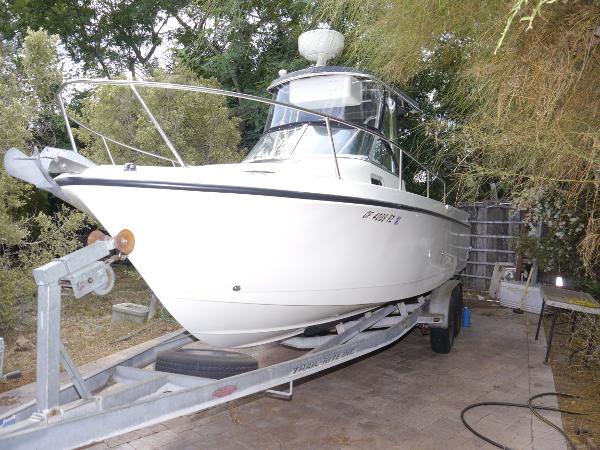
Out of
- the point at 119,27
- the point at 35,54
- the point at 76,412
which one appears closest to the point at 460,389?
the point at 76,412

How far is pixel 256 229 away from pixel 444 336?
270cm

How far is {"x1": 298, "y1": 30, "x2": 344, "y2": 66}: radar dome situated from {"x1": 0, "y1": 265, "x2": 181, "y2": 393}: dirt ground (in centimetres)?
331

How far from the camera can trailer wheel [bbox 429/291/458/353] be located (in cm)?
447

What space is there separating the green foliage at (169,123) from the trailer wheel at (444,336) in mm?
3318

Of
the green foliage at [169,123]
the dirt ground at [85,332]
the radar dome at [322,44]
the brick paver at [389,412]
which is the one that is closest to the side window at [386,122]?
the radar dome at [322,44]

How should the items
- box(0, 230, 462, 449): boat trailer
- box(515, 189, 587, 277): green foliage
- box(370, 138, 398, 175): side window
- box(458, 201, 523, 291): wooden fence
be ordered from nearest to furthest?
box(0, 230, 462, 449): boat trailer → box(370, 138, 398, 175): side window → box(515, 189, 587, 277): green foliage → box(458, 201, 523, 291): wooden fence

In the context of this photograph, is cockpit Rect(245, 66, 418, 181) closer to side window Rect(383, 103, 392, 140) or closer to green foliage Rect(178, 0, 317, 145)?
side window Rect(383, 103, 392, 140)

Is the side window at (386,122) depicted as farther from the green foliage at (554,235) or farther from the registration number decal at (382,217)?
the green foliage at (554,235)

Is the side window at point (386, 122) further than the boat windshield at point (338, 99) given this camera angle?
Yes

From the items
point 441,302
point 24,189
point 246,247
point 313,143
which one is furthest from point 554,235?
point 24,189

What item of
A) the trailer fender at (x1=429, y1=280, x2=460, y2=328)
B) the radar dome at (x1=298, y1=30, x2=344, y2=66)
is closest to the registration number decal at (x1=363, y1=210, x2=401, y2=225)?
the trailer fender at (x1=429, y1=280, x2=460, y2=328)

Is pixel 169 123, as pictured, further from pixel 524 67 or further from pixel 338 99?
pixel 524 67

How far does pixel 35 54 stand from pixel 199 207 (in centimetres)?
429

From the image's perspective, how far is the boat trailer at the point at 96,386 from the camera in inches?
72.6
